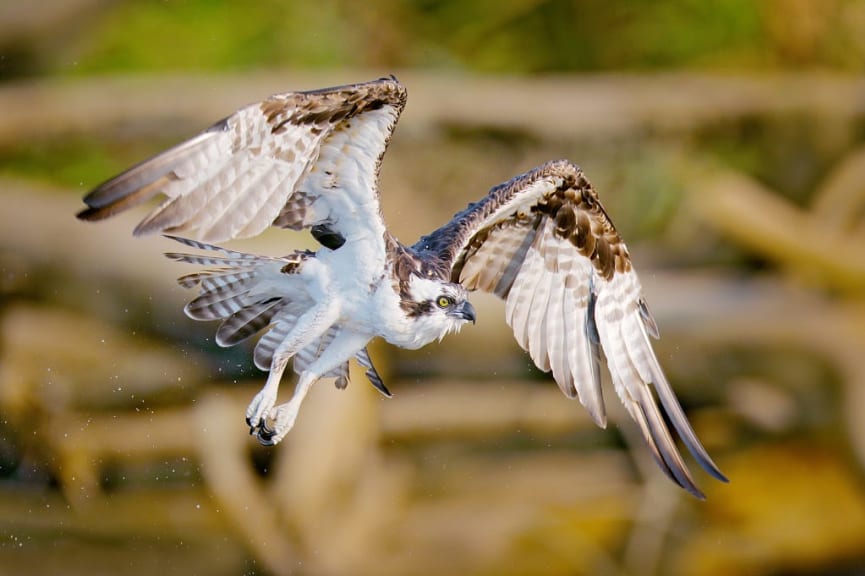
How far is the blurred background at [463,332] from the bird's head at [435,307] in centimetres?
346

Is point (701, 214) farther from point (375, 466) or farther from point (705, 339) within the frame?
point (375, 466)

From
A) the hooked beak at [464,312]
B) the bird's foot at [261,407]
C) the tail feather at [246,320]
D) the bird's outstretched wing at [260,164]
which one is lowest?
the bird's foot at [261,407]

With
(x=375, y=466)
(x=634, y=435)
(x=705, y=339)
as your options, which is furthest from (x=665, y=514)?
(x=375, y=466)

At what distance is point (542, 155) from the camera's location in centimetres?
926

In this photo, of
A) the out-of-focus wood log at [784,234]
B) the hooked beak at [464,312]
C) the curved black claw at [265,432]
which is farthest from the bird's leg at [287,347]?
the out-of-focus wood log at [784,234]

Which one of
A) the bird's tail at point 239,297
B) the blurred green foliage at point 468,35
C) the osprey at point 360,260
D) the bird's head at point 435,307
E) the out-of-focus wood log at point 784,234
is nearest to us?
the osprey at point 360,260

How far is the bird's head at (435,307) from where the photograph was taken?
3756 mm

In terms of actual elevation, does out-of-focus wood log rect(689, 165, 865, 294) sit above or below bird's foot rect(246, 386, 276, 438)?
below

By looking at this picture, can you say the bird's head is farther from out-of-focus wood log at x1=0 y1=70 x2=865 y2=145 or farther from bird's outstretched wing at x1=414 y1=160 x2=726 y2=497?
out-of-focus wood log at x1=0 y1=70 x2=865 y2=145

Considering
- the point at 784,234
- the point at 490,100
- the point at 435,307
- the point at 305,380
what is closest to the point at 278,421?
the point at 305,380

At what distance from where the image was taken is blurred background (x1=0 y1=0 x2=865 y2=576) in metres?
7.14

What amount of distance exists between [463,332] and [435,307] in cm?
398

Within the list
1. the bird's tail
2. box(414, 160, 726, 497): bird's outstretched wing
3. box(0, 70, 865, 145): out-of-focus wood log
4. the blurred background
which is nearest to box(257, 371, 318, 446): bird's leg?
the bird's tail

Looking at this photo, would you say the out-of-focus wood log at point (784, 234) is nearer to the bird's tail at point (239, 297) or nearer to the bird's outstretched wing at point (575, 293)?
the bird's outstretched wing at point (575, 293)
